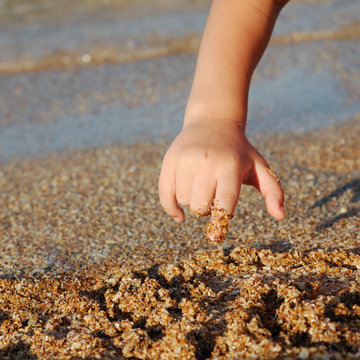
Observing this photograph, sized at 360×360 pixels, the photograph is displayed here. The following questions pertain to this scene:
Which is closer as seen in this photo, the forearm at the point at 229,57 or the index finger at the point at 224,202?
the index finger at the point at 224,202

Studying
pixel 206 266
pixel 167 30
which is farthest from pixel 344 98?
pixel 167 30

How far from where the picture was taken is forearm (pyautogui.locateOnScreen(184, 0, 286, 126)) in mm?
1706

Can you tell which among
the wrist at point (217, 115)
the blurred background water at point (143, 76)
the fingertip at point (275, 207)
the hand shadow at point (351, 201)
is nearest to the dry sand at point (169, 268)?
the hand shadow at point (351, 201)

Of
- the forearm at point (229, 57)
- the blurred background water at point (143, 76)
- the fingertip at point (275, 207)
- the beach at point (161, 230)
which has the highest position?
the forearm at point (229, 57)

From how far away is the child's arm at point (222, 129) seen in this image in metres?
1.46

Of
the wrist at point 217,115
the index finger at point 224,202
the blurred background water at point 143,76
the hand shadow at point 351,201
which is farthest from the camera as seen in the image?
the blurred background water at point 143,76

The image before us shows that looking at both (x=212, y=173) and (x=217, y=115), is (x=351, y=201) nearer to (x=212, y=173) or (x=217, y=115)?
(x=217, y=115)

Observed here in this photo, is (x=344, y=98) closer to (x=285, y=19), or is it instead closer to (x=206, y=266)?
(x=206, y=266)

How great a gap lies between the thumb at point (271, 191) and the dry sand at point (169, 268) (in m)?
0.27

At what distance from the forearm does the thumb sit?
24 centimetres

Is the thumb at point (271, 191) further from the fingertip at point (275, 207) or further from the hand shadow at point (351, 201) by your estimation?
the hand shadow at point (351, 201)

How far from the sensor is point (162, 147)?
3.39m

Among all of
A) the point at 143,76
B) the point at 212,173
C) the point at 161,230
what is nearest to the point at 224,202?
the point at 212,173

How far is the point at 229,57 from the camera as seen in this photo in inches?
69.1
